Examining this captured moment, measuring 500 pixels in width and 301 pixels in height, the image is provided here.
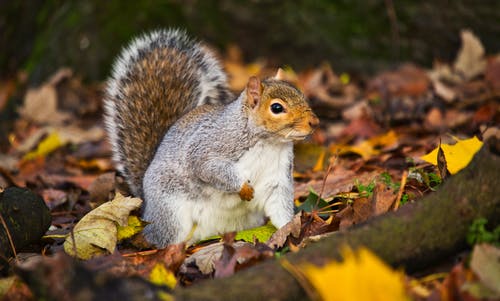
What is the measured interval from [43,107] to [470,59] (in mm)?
3467

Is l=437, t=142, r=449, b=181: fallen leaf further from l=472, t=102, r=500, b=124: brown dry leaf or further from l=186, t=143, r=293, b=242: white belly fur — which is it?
l=472, t=102, r=500, b=124: brown dry leaf

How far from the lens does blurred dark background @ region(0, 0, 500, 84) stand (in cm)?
524

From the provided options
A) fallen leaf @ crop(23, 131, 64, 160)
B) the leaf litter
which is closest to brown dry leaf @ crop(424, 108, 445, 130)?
the leaf litter

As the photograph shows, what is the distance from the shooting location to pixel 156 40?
332cm

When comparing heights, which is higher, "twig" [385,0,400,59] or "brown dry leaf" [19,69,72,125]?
"twig" [385,0,400,59]

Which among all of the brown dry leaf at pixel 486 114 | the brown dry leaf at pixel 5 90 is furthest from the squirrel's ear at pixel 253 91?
the brown dry leaf at pixel 5 90

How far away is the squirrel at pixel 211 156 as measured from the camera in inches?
102

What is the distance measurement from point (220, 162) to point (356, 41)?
3.20 metres

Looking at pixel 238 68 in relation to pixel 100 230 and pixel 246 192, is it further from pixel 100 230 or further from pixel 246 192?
pixel 100 230

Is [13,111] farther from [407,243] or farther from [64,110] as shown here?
[407,243]

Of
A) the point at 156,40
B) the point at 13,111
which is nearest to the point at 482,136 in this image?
→ the point at 156,40

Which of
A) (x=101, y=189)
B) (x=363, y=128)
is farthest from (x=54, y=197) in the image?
(x=363, y=128)

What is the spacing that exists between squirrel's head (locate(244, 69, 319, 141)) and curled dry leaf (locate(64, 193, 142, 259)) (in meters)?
0.60

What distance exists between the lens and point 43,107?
565 cm
